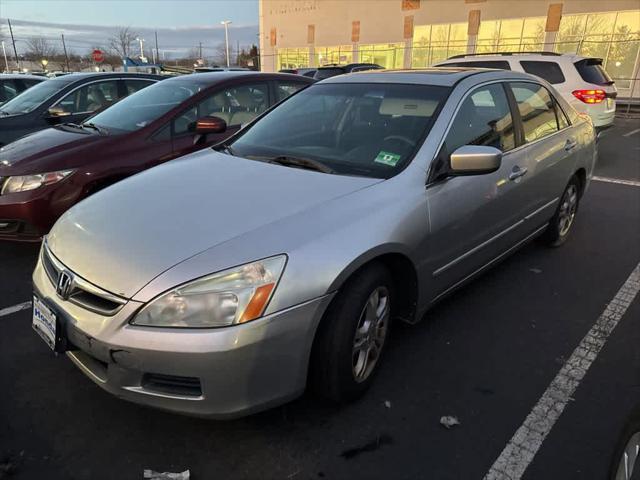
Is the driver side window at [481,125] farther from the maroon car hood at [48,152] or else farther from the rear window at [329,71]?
the rear window at [329,71]

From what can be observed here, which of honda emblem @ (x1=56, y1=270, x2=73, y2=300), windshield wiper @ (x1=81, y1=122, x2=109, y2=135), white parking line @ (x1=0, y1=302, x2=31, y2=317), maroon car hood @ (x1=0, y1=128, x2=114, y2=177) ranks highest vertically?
windshield wiper @ (x1=81, y1=122, x2=109, y2=135)

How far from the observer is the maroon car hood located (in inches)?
156

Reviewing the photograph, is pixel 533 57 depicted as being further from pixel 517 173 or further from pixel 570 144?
pixel 517 173

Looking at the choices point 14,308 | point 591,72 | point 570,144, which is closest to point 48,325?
point 14,308

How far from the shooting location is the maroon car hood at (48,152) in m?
3.96

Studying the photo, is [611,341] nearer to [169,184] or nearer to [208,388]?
[208,388]

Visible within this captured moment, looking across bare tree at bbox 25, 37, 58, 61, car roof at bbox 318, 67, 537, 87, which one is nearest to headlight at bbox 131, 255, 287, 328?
car roof at bbox 318, 67, 537, 87

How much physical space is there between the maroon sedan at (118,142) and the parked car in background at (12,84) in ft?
17.5

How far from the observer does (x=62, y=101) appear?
20.9ft

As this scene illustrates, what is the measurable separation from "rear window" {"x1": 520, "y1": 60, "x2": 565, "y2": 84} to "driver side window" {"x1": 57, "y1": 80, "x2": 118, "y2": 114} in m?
7.38

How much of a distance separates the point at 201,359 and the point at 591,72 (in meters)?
9.72

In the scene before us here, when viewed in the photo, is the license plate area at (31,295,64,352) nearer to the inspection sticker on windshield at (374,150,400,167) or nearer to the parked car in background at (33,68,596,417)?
the parked car in background at (33,68,596,417)

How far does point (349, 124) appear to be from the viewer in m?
3.17

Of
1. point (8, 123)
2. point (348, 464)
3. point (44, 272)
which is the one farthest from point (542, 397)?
point (8, 123)
